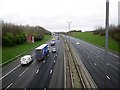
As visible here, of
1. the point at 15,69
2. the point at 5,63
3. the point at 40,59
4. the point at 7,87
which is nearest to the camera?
the point at 7,87

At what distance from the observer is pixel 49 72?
35.7 meters

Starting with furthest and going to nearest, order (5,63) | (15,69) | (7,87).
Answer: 1. (5,63)
2. (15,69)
3. (7,87)

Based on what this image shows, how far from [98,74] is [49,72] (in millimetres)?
9170

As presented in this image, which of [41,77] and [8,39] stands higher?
[8,39]

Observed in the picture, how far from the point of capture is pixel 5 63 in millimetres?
45469

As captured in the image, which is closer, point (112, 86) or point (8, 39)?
point (112, 86)

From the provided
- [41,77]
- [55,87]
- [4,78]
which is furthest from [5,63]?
[55,87]

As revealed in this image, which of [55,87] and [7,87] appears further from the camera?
[7,87]

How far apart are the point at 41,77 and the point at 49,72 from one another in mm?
3672

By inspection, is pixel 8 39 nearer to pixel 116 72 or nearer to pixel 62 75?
pixel 62 75

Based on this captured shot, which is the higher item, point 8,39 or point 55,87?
point 8,39

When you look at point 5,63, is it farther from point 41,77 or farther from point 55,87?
point 55,87

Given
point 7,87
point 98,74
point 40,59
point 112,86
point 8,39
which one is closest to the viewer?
point 112,86

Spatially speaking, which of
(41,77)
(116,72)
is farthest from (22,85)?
(116,72)
